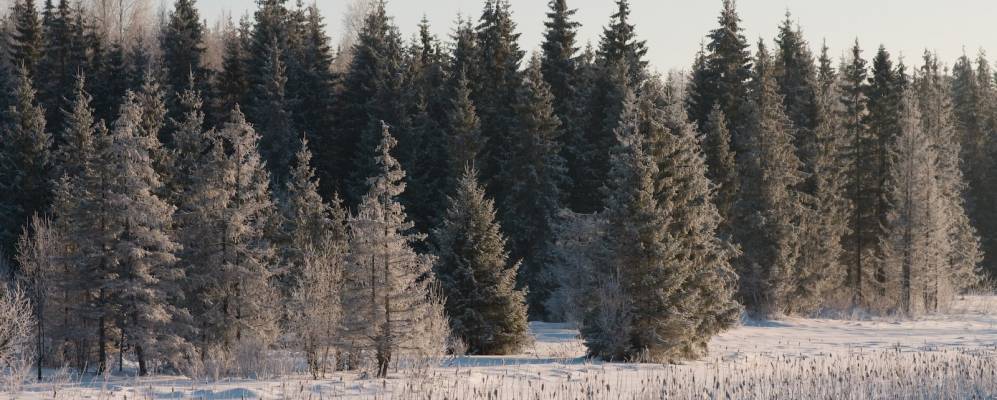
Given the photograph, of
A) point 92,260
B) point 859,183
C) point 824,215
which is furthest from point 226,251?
point 859,183

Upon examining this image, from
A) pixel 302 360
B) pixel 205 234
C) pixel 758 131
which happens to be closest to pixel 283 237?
pixel 205 234

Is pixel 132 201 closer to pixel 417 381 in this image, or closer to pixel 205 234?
pixel 205 234

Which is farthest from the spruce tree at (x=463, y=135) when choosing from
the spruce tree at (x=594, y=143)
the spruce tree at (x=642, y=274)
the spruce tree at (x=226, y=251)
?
the spruce tree at (x=642, y=274)

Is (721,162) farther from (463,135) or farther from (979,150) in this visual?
(979,150)

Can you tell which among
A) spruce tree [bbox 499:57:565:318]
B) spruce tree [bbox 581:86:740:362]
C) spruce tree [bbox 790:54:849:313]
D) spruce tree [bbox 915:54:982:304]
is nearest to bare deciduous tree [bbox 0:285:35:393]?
spruce tree [bbox 581:86:740:362]

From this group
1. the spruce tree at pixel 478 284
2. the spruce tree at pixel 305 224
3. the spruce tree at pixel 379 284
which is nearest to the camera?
the spruce tree at pixel 379 284

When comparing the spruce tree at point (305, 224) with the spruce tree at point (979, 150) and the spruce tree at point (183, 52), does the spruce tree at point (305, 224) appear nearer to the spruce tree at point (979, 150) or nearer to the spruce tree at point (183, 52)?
the spruce tree at point (183, 52)

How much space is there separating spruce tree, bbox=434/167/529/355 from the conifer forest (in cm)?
11

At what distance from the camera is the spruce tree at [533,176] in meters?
47.2

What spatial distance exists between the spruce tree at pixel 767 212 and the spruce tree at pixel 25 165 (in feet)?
120

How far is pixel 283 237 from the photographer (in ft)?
127

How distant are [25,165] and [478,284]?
103 ft

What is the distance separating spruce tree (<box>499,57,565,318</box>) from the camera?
47188mm

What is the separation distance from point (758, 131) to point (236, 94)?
35343 mm
